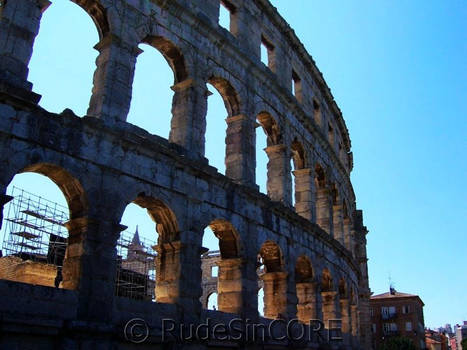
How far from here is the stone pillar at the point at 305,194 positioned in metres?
16.3

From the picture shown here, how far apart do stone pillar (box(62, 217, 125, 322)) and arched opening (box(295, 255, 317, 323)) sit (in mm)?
7408

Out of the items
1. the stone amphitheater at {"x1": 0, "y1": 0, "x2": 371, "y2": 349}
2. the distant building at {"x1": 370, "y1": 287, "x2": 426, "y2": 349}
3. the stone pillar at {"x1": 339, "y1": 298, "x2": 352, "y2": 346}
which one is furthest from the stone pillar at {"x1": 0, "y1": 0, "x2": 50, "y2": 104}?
the distant building at {"x1": 370, "y1": 287, "x2": 426, "y2": 349}

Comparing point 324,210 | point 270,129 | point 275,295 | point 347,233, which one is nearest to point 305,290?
point 275,295

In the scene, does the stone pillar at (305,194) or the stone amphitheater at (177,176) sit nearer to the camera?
the stone amphitheater at (177,176)

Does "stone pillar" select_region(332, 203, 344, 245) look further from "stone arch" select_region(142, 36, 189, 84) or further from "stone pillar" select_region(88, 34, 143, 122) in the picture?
"stone pillar" select_region(88, 34, 143, 122)

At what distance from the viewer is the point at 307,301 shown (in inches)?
590

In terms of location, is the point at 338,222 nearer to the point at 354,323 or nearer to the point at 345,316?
the point at 345,316

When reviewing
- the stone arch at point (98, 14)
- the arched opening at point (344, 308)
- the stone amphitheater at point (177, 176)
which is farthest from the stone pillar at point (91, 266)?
the arched opening at point (344, 308)

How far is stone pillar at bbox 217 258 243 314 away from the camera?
37.9 ft

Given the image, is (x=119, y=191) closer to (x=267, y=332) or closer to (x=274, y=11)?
(x=267, y=332)

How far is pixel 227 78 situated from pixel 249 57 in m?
1.30

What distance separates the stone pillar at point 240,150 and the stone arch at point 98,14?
13.9ft

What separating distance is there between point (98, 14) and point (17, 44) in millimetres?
2201

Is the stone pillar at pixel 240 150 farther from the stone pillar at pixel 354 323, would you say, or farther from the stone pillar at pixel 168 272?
the stone pillar at pixel 354 323
